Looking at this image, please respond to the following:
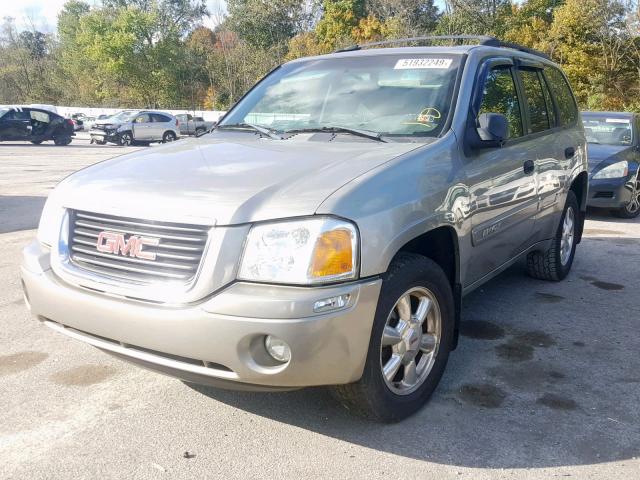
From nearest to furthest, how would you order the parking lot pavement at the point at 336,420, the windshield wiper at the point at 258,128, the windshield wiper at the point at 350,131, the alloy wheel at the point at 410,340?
1. the parking lot pavement at the point at 336,420
2. the alloy wheel at the point at 410,340
3. the windshield wiper at the point at 350,131
4. the windshield wiper at the point at 258,128

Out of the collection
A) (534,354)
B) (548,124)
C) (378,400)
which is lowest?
(534,354)

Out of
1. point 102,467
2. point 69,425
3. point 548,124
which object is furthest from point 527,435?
point 548,124

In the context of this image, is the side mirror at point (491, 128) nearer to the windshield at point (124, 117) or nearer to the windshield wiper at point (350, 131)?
the windshield wiper at point (350, 131)

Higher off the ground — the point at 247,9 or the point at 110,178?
the point at 247,9

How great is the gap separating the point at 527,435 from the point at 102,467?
1943 mm

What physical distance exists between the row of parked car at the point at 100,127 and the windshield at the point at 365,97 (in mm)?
23405

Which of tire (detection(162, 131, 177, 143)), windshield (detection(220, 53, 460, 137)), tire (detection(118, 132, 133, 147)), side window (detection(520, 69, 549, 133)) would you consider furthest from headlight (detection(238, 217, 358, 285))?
tire (detection(162, 131, 177, 143))

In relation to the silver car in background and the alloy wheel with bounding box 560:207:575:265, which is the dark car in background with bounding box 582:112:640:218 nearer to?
the alloy wheel with bounding box 560:207:575:265

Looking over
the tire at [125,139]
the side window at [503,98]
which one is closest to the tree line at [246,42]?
the tire at [125,139]

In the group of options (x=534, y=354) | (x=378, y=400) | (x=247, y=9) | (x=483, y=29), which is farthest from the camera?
(x=247, y=9)

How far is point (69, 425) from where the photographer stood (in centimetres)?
299

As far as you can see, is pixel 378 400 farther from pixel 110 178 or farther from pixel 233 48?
pixel 233 48

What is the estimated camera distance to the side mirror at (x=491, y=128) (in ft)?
11.4

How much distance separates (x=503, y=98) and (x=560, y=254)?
1856mm
